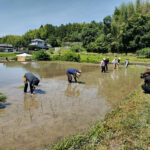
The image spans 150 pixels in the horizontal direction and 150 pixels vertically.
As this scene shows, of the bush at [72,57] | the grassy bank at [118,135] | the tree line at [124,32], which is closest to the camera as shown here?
the grassy bank at [118,135]

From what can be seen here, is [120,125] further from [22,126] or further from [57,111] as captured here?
[22,126]

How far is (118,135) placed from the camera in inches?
168

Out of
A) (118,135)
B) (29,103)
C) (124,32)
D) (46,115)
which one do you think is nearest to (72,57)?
(124,32)

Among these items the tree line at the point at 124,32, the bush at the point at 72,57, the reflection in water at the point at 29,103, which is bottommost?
the reflection in water at the point at 29,103

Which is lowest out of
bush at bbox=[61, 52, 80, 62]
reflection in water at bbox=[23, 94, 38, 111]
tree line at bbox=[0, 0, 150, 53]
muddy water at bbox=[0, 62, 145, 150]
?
muddy water at bbox=[0, 62, 145, 150]

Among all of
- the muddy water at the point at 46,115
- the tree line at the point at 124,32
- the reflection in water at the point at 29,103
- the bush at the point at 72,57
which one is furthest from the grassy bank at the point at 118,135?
the tree line at the point at 124,32

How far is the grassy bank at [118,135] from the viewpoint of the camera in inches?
150

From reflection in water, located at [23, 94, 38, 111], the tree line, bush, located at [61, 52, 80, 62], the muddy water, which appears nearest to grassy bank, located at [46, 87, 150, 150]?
the muddy water

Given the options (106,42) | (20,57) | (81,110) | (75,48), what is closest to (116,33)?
(106,42)

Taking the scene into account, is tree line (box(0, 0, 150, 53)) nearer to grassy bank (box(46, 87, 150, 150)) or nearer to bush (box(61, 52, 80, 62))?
bush (box(61, 52, 80, 62))

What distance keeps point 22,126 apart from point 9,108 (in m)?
1.90

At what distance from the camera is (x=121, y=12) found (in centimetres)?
5225

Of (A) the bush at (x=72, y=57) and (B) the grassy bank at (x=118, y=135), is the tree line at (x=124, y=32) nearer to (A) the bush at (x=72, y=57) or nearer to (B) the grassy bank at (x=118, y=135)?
(A) the bush at (x=72, y=57)

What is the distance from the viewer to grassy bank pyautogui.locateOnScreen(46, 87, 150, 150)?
3812 millimetres
